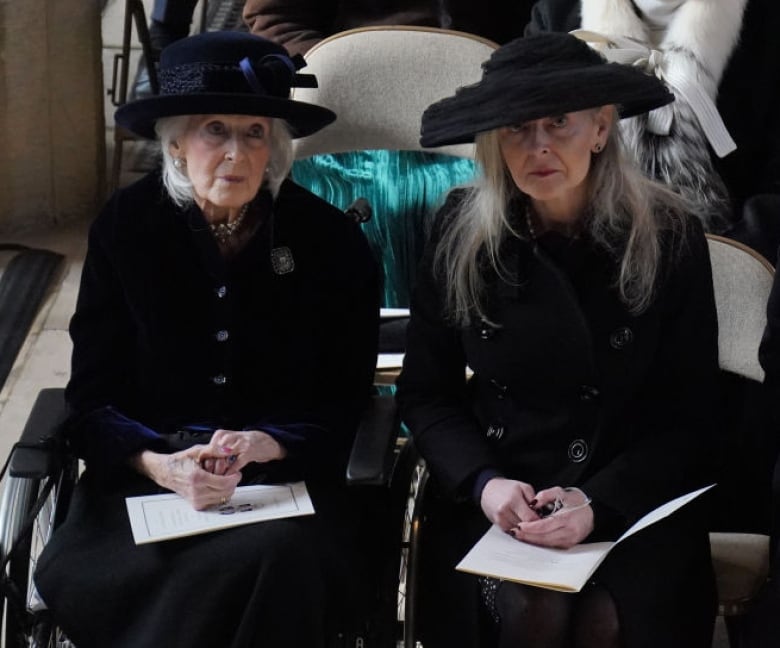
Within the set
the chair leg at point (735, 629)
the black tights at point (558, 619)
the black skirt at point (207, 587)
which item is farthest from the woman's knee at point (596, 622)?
the black skirt at point (207, 587)

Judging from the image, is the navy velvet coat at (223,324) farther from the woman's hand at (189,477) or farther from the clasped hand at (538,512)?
the clasped hand at (538,512)

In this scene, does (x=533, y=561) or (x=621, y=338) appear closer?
(x=533, y=561)

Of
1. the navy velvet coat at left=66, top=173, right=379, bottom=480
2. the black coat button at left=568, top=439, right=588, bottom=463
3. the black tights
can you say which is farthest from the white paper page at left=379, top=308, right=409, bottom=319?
the black tights

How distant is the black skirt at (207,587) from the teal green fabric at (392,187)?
44.8 inches

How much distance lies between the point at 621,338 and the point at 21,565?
1.15 m

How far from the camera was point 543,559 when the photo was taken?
2479 millimetres

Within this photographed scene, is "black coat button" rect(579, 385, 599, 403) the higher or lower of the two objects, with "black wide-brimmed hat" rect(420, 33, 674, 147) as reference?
lower

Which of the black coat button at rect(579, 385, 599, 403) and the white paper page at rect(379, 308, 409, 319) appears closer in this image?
the black coat button at rect(579, 385, 599, 403)

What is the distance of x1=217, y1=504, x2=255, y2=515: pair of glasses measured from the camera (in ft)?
8.70

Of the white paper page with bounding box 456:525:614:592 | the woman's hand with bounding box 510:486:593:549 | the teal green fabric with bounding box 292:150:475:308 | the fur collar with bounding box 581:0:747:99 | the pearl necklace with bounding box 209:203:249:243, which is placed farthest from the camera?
the teal green fabric with bounding box 292:150:475:308

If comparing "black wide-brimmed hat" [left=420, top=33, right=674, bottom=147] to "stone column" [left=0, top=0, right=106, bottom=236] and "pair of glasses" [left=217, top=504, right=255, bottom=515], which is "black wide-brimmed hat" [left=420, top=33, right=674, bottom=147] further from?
"stone column" [left=0, top=0, right=106, bottom=236]

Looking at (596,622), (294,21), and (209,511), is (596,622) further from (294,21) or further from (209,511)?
(294,21)

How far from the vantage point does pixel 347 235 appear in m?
2.91

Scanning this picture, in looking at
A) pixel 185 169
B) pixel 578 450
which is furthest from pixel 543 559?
pixel 185 169
